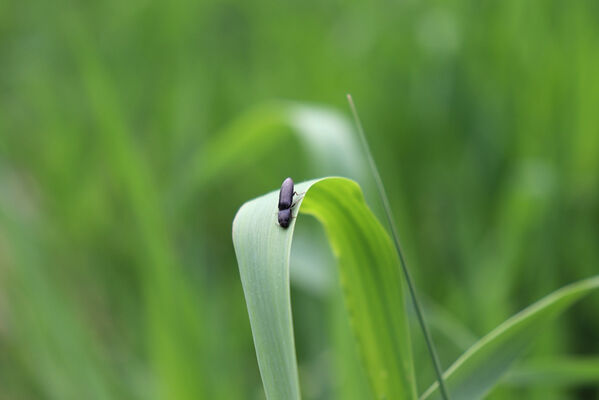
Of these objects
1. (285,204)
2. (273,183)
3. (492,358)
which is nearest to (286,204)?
(285,204)

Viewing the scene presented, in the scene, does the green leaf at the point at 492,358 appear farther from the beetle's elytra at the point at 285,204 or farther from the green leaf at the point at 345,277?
the beetle's elytra at the point at 285,204

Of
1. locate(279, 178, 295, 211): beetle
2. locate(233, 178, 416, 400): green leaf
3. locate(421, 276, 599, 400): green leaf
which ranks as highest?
locate(279, 178, 295, 211): beetle

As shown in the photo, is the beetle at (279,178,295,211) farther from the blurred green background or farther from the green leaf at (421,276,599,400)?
the blurred green background

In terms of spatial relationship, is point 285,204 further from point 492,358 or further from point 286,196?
point 492,358

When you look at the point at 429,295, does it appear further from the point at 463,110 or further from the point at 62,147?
the point at 62,147

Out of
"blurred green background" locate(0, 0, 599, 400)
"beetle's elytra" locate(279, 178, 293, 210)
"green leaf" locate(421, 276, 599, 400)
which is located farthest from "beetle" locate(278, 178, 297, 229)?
"blurred green background" locate(0, 0, 599, 400)

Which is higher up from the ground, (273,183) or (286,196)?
(286,196)
